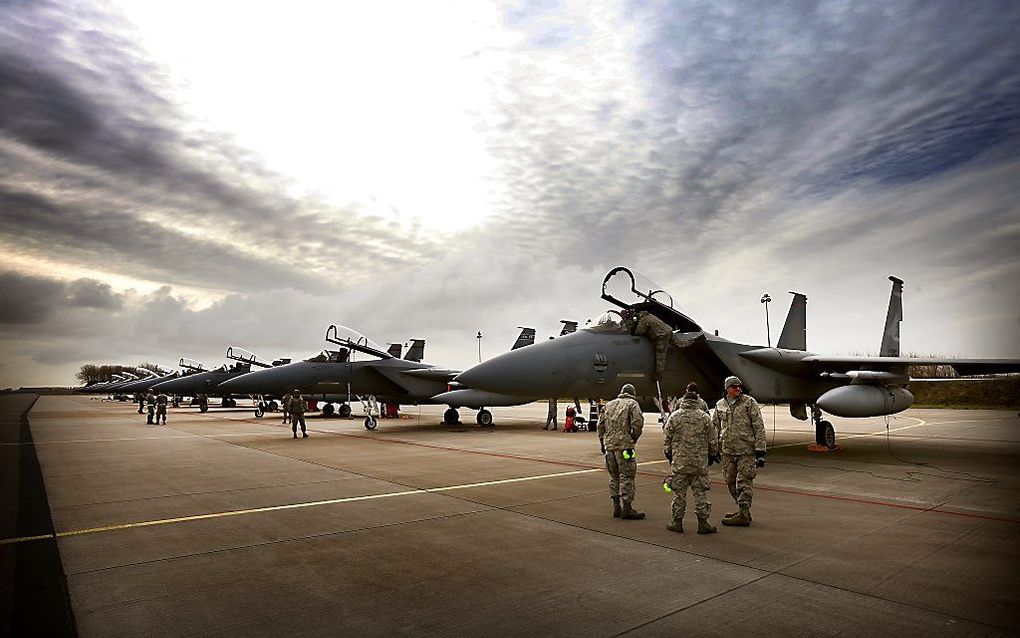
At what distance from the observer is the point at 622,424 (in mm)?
6762

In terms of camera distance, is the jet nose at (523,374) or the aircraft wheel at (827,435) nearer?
the jet nose at (523,374)

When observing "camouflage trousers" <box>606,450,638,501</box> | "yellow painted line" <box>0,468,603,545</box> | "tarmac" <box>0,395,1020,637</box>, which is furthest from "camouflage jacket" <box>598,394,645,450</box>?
"yellow painted line" <box>0,468,603,545</box>

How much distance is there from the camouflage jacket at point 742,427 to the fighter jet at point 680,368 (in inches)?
166

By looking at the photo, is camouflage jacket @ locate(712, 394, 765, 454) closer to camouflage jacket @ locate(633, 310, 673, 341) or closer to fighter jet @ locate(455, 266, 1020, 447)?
fighter jet @ locate(455, 266, 1020, 447)

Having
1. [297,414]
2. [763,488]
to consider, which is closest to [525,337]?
[297,414]

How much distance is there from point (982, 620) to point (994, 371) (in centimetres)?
1225

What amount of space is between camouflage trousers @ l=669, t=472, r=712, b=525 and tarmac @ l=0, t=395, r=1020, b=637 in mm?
245

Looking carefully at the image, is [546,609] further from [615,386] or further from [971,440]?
[971,440]

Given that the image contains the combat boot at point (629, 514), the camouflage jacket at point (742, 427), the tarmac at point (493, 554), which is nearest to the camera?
the tarmac at point (493, 554)

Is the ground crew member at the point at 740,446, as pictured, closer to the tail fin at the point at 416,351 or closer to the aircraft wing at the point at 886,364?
the aircraft wing at the point at 886,364

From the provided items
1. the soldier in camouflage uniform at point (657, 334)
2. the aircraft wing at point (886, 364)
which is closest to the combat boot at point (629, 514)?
the soldier in camouflage uniform at point (657, 334)

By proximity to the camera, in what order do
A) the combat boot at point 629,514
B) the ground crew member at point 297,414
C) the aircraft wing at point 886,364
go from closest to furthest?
the combat boot at point 629,514
the aircraft wing at point 886,364
the ground crew member at point 297,414

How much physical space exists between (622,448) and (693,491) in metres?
0.95

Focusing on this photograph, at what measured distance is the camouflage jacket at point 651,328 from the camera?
37.1 ft
